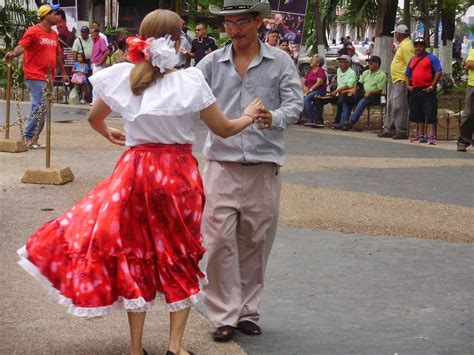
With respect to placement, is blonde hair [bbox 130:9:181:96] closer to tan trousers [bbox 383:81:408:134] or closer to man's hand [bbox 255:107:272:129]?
man's hand [bbox 255:107:272:129]

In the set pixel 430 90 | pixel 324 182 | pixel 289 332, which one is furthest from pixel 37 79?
pixel 289 332

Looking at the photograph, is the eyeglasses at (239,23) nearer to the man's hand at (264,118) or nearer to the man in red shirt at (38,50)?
the man's hand at (264,118)

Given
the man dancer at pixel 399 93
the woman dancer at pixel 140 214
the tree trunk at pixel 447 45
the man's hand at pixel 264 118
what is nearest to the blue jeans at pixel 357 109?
the man dancer at pixel 399 93

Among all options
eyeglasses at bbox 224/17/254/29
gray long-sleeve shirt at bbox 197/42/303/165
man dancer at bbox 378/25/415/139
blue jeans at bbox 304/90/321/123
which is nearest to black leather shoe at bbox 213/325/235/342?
gray long-sleeve shirt at bbox 197/42/303/165

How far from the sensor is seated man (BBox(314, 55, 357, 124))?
19.5m

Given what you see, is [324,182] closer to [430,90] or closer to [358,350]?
[430,90]

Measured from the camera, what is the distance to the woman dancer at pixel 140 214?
189 inches

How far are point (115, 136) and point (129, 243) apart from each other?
73 cm

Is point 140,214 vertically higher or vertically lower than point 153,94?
lower

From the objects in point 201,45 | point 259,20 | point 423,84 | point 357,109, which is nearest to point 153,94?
point 259,20

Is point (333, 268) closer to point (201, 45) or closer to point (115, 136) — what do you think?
point (115, 136)

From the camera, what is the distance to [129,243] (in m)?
4.85

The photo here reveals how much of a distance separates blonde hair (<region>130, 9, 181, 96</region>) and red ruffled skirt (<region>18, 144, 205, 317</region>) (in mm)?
311

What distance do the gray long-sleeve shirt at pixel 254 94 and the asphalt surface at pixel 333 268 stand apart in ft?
3.38
